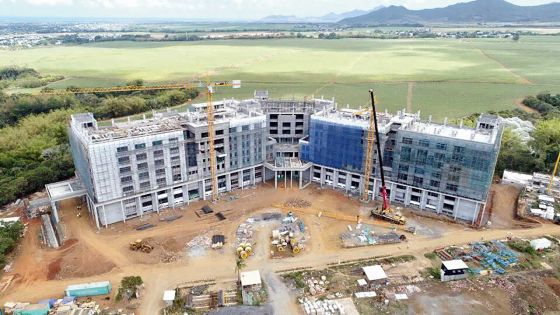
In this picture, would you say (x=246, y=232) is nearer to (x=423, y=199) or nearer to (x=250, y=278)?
(x=250, y=278)

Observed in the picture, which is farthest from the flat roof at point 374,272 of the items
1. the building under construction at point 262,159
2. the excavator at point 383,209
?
the building under construction at point 262,159

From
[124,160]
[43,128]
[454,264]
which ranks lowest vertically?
[454,264]

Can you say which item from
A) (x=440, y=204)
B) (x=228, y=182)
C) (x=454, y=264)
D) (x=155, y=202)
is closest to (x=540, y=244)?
(x=440, y=204)

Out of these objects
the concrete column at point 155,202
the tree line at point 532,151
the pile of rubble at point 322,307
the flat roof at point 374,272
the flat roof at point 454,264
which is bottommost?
the pile of rubble at point 322,307

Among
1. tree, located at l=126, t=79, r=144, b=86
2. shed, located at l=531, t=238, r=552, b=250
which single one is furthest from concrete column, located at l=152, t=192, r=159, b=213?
tree, located at l=126, t=79, r=144, b=86

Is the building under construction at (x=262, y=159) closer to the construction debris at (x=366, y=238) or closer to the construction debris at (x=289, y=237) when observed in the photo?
the construction debris at (x=366, y=238)

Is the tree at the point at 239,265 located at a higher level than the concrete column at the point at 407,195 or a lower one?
lower
